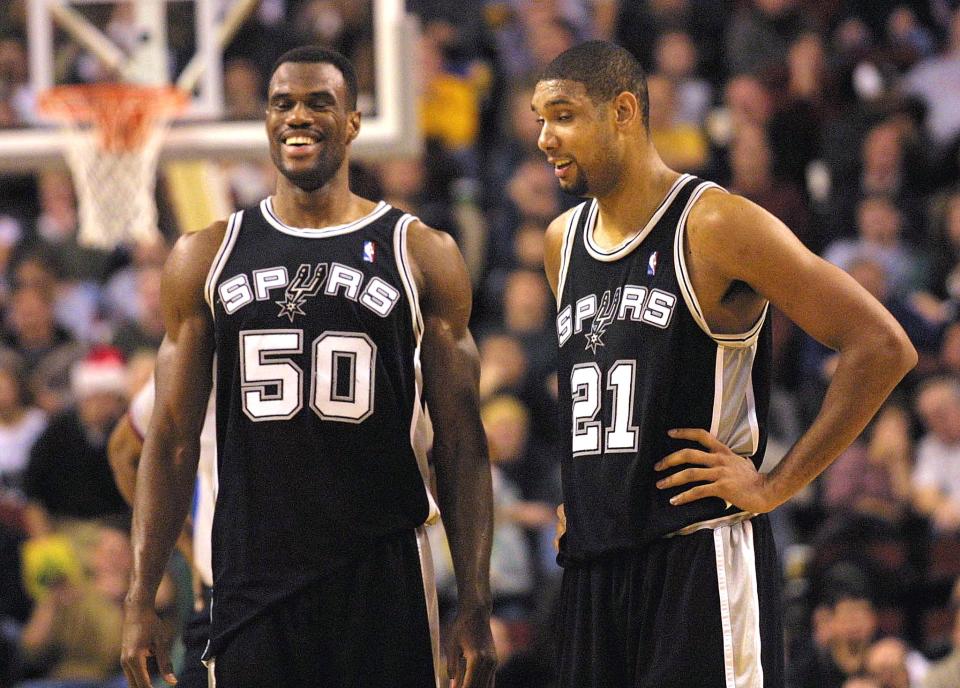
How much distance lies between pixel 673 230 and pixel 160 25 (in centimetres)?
443

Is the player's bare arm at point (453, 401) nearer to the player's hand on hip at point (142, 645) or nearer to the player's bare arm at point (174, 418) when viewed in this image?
the player's bare arm at point (174, 418)

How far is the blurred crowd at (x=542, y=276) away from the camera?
8312 millimetres

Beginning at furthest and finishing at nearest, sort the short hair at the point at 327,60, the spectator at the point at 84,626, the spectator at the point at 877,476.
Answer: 1. the spectator at the point at 84,626
2. the spectator at the point at 877,476
3. the short hair at the point at 327,60

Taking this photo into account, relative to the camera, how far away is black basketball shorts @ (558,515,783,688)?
429cm

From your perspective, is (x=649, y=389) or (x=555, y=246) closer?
(x=649, y=389)

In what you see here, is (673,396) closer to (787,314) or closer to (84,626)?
(787,314)

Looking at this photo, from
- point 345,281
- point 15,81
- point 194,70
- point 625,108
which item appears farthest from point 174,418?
point 15,81

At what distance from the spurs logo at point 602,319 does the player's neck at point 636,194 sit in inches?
6.4

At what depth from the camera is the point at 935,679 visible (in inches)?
294

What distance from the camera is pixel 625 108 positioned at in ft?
14.8

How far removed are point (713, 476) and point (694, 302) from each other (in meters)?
0.46

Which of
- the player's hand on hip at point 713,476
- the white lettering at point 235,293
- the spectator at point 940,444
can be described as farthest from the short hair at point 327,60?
the spectator at point 940,444

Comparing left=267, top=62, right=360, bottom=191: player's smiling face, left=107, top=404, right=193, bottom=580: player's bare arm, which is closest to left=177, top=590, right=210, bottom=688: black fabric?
left=107, top=404, right=193, bottom=580: player's bare arm

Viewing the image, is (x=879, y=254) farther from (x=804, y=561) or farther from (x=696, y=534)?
(x=696, y=534)
